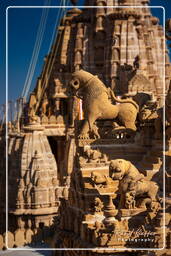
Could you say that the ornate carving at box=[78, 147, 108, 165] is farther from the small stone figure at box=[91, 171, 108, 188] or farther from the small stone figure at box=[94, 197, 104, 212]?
the small stone figure at box=[94, 197, 104, 212]

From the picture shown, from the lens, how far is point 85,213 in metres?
22.0

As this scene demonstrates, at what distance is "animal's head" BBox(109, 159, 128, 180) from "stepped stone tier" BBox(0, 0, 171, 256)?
31 millimetres

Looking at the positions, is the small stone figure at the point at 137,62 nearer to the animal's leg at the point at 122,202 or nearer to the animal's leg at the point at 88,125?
the animal's leg at the point at 88,125

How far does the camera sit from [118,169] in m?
21.1

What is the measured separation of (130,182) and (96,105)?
5342 mm

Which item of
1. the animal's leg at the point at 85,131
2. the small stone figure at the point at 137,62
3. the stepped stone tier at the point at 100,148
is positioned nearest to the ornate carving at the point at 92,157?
the stepped stone tier at the point at 100,148

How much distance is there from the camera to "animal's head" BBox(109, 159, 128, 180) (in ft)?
69.2

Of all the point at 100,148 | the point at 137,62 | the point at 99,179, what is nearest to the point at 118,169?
the point at 99,179

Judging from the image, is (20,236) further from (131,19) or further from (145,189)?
(131,19)

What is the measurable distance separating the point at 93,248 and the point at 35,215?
16484 mm

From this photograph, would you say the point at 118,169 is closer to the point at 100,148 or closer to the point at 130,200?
the point at 130,200

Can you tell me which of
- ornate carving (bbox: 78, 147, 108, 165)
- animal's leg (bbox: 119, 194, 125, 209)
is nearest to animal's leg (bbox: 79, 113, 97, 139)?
ornate carving (bbox: 78, 147, 108, 165)

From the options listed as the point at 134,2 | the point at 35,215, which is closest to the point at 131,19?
the point at 134,2

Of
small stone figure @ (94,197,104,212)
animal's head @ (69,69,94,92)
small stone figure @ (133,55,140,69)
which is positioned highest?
small stone figure @ (133,55,140,69)
